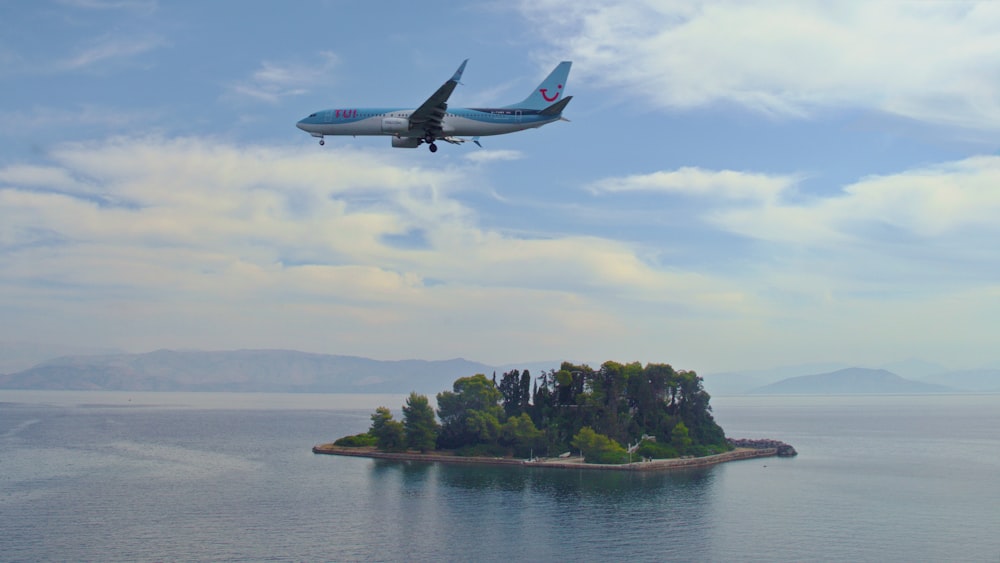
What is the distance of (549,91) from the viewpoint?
7456cm

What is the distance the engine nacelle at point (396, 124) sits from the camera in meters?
69.4

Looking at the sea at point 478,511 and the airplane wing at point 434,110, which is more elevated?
the airplane wing at point 434,110

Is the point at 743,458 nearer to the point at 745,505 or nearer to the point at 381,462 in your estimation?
the point at 745,505

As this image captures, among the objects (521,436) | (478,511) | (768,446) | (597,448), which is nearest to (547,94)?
(478,511)

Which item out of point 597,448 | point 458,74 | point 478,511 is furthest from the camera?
point 597,448

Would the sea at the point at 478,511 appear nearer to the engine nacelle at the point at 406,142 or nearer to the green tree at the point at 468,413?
the green tree at the point at 468,413

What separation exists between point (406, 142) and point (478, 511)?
4960 centimetres

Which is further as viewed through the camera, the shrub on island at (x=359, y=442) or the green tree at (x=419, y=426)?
the shrub on island at (x=359, y=442)

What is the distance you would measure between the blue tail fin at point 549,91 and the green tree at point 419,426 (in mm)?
82222

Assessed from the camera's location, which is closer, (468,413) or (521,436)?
(521,436)

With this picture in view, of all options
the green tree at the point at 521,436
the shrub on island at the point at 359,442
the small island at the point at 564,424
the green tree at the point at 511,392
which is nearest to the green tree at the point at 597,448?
the small island at the point at 564,424

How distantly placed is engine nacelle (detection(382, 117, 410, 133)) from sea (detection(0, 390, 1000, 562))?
130ft

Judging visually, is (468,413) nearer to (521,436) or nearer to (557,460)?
(521,436)

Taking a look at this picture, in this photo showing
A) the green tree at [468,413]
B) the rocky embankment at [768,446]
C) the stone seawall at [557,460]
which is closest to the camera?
the stone seawall at [557,460]
